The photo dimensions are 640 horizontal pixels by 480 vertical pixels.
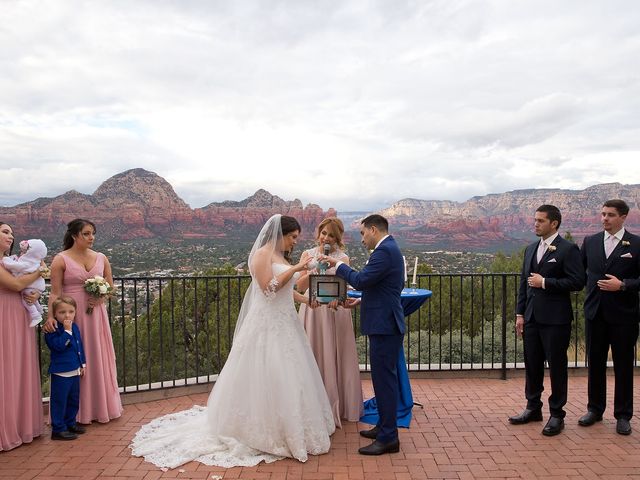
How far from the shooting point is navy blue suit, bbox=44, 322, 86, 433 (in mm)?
4738

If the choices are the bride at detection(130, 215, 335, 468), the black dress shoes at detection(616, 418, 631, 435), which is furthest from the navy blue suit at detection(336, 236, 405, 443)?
the black dress shoes at detection(616, 418, 631, 435)

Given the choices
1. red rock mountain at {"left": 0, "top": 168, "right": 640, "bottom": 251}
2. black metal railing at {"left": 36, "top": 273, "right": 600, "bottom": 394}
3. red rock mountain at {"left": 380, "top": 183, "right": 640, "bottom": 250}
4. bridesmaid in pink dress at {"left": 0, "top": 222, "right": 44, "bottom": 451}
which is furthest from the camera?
red rock mountain at {"left": 380, "top": 183, "right": 640, "bottom": 250}

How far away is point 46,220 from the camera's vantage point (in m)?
26.4

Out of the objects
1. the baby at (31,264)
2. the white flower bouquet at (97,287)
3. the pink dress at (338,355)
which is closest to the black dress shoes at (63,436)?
the baby at (31,264)

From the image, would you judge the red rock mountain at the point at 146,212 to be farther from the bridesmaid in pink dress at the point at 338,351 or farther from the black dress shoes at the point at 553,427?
the black dress shoes at the point at 553,427

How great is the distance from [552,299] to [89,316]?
4.58 m

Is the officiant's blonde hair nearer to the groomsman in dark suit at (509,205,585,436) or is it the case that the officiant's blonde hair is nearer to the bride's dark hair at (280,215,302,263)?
the bride's dark hair at (280,215,302,263)

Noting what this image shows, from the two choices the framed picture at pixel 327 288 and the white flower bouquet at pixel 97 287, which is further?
the white flower bouquet at pixel 97 287

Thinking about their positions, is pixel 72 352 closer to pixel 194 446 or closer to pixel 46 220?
pixel 194 446

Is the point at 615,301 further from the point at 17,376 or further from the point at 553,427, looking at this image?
the point at 17,376

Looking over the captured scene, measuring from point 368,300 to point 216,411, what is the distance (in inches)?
67.3

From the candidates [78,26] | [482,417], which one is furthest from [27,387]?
[78,26]

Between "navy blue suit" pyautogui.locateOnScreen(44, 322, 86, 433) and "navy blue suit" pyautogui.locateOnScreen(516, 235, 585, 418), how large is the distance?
447cm

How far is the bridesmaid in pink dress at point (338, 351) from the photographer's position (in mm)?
5250
